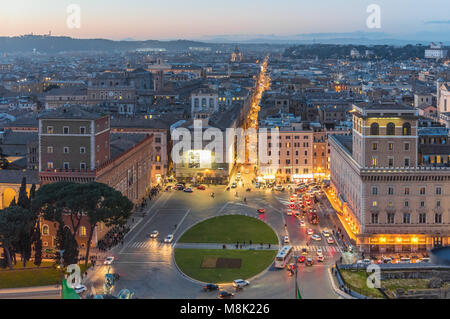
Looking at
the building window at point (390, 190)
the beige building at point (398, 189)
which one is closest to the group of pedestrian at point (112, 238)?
A: the beige building at point (398, 189)

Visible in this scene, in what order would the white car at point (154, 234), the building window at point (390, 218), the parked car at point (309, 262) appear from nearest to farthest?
the parked car at point (309, 262)
the building window at point (390, 218)
the white car at point (154, 234)

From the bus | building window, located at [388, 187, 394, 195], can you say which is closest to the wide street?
the bus

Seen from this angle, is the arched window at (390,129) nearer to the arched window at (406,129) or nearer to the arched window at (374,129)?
the arched window at (374,129)

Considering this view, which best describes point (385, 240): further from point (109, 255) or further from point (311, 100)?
point (311, 100)

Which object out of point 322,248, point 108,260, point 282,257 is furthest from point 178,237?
point 322,248

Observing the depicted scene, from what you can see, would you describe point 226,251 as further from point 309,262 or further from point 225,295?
point 225,295

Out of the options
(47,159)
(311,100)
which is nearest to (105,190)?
(47,159)

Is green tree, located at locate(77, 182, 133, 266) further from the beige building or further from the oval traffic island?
the beige building
